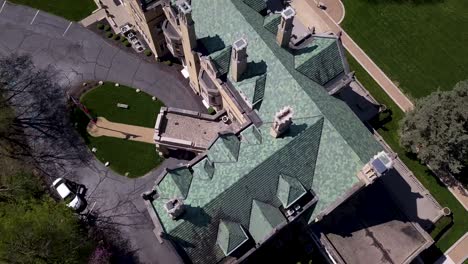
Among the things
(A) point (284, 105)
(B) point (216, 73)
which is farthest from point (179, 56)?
(A) point (284, 105)

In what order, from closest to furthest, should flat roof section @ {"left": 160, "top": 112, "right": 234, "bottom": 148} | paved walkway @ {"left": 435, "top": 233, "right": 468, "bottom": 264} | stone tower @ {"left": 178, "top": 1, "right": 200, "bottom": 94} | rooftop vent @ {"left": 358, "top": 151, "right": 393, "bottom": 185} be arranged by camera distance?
rooftop vent @ {"left": 358, "top": 151, "right": 393, "bottom": 185} < stone tower @ {"left": 178, "top": 1, "right": 200, "bottom": 94} < paved walkway @ {"left": 435, "top": 233, "right": 468, "bottom": 264} < flat roof section @ {"left": 160, "top": 112, "right": 234, "bottom": 148}

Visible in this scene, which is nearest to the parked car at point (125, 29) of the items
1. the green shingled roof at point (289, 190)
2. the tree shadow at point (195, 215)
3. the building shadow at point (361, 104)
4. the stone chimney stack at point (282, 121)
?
the stone chimney stack at point (282, 121)

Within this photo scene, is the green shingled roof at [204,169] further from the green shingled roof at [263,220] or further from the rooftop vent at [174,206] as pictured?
the green shingled roof at [263,220]

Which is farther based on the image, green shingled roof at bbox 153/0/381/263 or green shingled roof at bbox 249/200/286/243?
green shingled roof at bbox 249/200/286/243

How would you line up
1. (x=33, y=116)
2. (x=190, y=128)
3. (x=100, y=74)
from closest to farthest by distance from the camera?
(x=190, y=128), (x=33, y=116), (x=100, y=74)

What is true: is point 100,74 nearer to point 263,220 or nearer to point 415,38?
point 263,220

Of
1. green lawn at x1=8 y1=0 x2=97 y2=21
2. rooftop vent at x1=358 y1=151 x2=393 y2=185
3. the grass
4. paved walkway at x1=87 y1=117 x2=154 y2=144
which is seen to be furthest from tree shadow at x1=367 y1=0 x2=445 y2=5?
green lawn at x1=8 y1=0 x2=97 y2=21

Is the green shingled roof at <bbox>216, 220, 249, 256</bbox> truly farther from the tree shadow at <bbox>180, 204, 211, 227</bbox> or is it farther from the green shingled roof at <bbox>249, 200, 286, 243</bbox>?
the tree shadow at <bbox>180, 204, 211, 227</bbox>

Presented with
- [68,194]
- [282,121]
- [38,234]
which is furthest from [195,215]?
[68,194]
